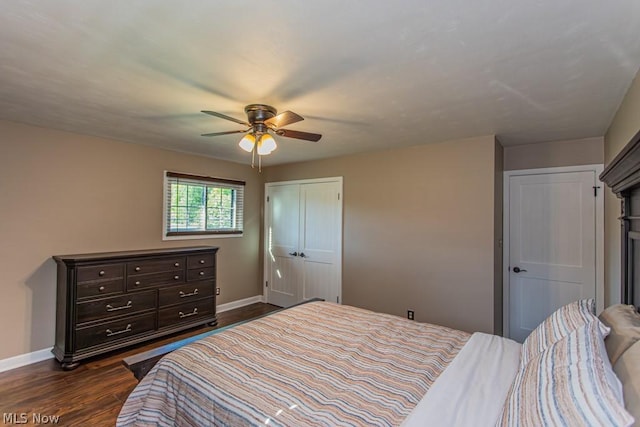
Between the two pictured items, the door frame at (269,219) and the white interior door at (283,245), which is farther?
the white interior door at (283,245)

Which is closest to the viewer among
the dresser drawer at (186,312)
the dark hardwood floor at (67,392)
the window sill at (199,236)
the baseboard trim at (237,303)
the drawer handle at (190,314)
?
the dark hardwood floor at (67,392)

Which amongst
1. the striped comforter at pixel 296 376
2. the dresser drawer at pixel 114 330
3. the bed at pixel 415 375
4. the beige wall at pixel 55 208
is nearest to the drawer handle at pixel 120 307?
the dresser drawer at pixel 114 330

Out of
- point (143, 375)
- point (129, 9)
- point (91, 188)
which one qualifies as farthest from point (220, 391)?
point (91, 188)

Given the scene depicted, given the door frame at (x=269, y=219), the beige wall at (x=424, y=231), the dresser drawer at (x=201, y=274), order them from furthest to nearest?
the door frame at (x=269, y=219) → the dresser drawer at (x=201, y=274) → the beige wall at (x=424, y=231)

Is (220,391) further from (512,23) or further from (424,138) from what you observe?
(424,138)

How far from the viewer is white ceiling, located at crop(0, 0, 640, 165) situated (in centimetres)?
132

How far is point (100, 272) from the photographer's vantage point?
3.08 metres

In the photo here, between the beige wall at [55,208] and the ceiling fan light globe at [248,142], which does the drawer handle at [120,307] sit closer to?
the beige wall at [55,208]

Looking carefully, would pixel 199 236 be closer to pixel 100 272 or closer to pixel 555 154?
pixel 100 272

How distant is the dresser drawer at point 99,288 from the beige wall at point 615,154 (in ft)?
14.6

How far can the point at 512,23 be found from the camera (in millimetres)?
1369

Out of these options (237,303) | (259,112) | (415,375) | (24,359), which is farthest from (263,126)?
(237,303)

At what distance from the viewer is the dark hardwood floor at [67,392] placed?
7.22 ft

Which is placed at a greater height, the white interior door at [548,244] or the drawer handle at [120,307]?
the white interior door at [548,244]
